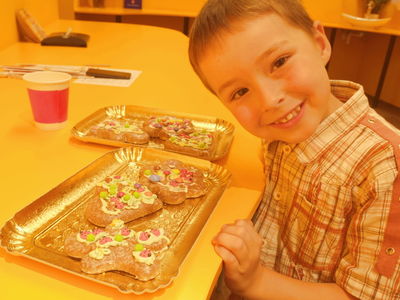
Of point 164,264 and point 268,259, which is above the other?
point 164,264

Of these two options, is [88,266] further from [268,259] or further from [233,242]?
[268,259]

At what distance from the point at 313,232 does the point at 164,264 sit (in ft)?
1.21

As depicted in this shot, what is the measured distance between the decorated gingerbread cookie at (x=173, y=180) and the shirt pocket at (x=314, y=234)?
22 centimetres

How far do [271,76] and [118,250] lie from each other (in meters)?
0.42

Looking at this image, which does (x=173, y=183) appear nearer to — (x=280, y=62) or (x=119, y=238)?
(x=119, y=238)

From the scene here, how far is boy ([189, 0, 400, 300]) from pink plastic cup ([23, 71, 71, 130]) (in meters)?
0.42

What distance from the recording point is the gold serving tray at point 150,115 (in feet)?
3.39

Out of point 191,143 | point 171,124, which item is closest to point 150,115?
point 171,124

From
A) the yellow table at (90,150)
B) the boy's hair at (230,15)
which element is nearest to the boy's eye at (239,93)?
the boy's hair at (230,15)

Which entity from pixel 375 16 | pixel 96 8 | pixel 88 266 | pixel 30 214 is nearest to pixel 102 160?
pixel 30 214

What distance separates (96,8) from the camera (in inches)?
149

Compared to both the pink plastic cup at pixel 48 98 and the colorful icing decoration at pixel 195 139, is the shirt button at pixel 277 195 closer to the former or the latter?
the colorful icing decoration at pixel 195 139

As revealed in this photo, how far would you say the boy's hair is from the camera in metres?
0.77

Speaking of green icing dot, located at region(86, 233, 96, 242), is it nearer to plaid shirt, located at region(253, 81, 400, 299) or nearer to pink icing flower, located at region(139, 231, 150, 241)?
pink icing flower, located at region(139, 231, 150, 241)
